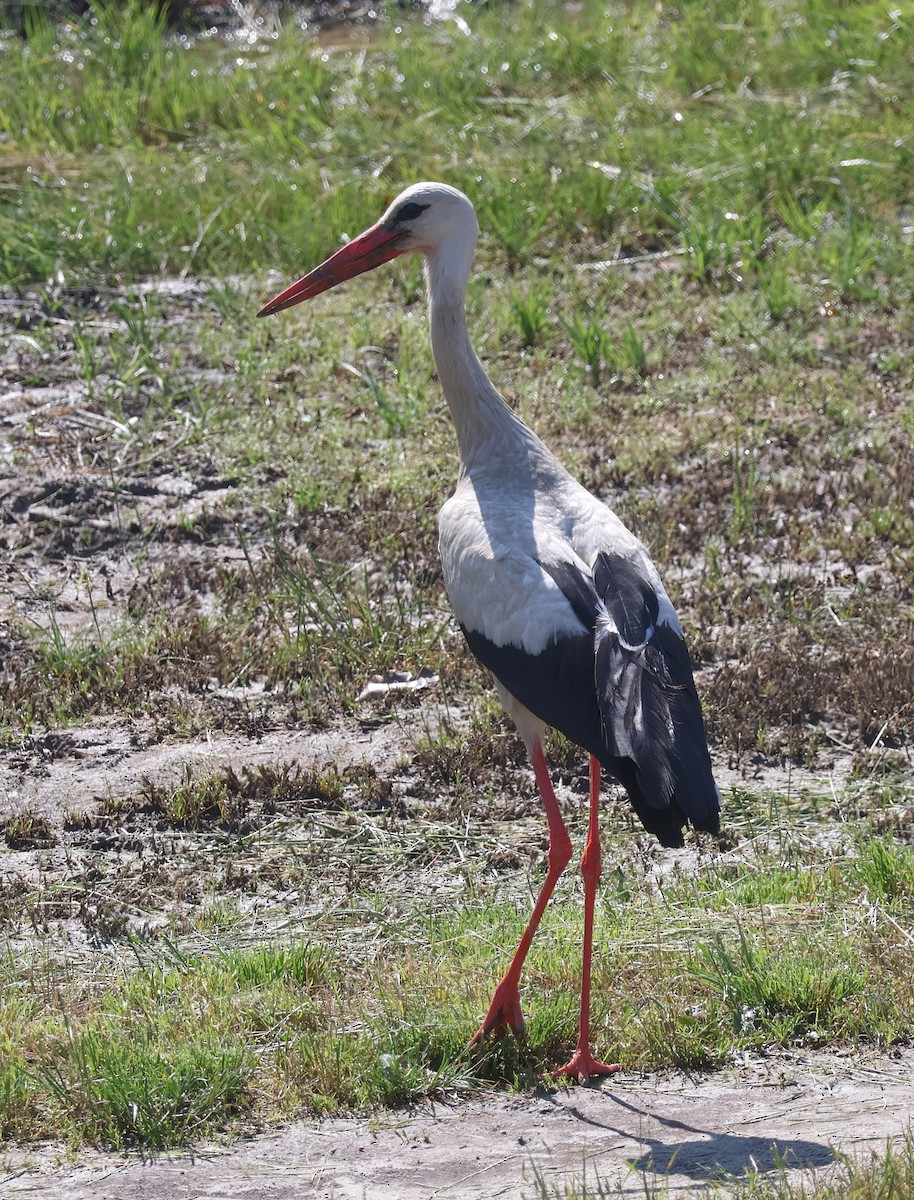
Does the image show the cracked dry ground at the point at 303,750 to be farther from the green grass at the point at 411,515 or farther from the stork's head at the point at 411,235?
the stork's head at the point at 411,235

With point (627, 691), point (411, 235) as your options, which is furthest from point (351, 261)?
point (627, 691)

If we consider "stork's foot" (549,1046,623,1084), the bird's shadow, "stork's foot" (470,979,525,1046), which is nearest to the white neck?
"stork's foot" (470,979,525,1046)

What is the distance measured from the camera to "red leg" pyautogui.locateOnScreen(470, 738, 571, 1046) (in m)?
4.14

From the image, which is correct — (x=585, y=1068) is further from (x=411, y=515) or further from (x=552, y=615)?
(x=411, y=515)

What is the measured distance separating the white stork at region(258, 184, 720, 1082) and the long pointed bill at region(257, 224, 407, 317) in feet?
0.20

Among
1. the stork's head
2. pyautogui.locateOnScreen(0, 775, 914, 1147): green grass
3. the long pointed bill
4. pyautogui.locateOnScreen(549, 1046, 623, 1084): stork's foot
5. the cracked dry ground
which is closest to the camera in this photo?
the cracked dry ground

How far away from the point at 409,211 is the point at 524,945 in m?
2.51

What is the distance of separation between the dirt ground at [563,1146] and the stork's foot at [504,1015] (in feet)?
0.59

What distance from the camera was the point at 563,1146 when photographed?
3.71m

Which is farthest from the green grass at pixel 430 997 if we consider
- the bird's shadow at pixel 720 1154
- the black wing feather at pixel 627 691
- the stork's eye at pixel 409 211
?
the stork's eye at pixel 409 211

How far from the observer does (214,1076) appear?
151 inches

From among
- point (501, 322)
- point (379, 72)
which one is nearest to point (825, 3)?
point (379, 72)

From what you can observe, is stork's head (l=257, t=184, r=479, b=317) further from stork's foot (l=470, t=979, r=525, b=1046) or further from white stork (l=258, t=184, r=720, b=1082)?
stork's foot (l=470, t=979, r=525, b=1046)

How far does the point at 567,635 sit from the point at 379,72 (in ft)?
26.2
